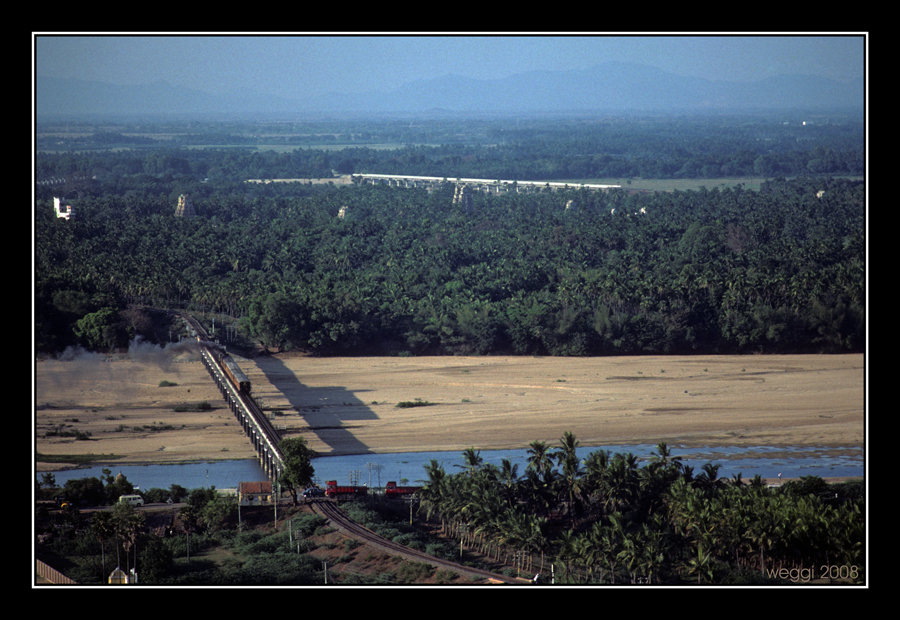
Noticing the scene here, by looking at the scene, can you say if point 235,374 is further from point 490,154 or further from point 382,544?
point 490,154

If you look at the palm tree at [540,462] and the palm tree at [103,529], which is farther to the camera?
the palm tree at [540,462]

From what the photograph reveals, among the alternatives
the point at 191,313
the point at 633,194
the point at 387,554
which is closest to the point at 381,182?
the point at 633,194

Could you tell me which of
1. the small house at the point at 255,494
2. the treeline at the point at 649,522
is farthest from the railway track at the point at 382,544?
the treeline at the point at 649,522

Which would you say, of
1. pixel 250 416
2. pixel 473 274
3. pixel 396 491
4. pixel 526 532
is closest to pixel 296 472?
pixel 396 491

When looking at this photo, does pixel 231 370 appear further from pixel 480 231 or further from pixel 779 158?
pixel 779 158

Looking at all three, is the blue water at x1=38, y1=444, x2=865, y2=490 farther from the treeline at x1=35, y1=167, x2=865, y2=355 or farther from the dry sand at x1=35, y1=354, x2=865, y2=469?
the treeline at x1=35, y1=167, x2=865, y2=355

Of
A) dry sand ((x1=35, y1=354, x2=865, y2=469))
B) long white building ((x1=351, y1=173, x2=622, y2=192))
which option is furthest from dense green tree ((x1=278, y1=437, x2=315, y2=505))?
long white building ((x1=351, y1=173, x2=622, y2=192))

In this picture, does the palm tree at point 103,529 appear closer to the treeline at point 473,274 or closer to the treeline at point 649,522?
the treeline at point 649,522
